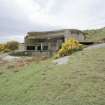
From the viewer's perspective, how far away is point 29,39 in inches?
2087

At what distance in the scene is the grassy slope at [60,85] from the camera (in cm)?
1264

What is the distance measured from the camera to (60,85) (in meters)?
14.6

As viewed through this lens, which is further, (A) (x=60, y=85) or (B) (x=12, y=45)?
(B) (x=12, y=45)

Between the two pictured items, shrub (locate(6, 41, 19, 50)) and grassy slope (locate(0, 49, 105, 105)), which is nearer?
grassy slope (locate(0, 49, 105, 105))

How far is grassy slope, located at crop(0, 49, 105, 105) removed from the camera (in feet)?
41.5

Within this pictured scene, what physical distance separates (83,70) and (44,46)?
3469cm

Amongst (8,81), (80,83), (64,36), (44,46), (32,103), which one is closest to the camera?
(32,103)

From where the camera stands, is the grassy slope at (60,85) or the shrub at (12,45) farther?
the shrub at (12,45)

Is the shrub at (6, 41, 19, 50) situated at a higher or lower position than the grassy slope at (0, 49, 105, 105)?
higher

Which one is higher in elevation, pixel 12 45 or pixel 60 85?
pixel 12 45

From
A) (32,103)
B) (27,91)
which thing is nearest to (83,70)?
(27,91)

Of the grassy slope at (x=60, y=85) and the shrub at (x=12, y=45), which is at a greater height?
the shrub at (x=12, y=45)

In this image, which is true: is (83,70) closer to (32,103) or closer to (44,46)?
(32,103)

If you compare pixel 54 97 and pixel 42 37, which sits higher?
pixel 42 37
